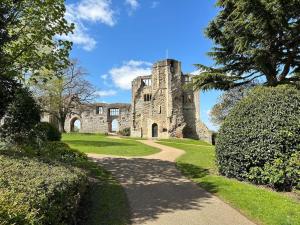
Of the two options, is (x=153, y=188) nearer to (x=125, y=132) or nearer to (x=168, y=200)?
(x=168, y=200)

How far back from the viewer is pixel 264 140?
10.0 m

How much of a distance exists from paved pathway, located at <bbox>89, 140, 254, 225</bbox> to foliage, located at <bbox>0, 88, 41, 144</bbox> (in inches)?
171

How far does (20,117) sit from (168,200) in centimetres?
913

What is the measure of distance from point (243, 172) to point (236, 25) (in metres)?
5.93

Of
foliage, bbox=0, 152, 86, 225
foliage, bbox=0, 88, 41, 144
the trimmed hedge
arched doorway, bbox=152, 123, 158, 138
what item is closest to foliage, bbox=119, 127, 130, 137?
arched doorway, bbox=152, 123, 158, 138

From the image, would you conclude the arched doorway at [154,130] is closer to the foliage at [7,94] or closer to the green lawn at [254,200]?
the foliage at [7,94]

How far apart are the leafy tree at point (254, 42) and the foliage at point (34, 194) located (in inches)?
362

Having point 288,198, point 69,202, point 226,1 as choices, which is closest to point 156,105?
point 226,1

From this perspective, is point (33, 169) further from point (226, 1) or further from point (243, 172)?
point (226, 1)

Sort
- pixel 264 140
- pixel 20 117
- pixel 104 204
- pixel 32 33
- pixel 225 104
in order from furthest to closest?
pixel 225 104
pixel 20 117
pixel 32 33
pixel 264 140
pixel 104 204

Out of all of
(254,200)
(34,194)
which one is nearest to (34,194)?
(34,194)

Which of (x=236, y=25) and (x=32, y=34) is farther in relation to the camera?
(x=236, y=25)

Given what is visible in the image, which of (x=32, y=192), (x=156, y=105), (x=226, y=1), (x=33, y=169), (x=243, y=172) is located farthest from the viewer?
(x=156, y=105)

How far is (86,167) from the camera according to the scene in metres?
12.6
